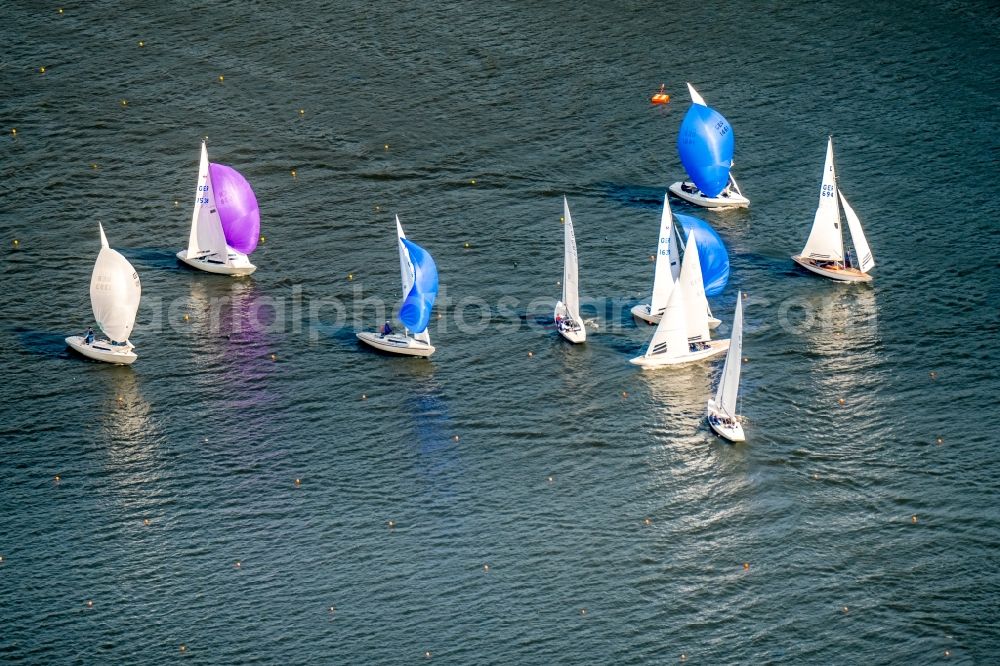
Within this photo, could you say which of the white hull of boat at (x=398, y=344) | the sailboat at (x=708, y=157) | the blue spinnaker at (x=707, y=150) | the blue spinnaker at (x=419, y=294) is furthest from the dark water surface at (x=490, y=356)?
the blue spinnaker at (x=707, y=150)

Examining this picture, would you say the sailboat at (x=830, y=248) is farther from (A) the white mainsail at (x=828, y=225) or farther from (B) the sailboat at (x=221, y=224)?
(B) the sailboat at (x=221, y=224)

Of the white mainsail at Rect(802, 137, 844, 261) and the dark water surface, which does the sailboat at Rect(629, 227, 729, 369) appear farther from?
the white mainsail at Rect(802, 137, 844, 261)

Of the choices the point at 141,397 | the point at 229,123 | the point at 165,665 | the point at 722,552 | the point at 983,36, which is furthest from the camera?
the point at 983,36

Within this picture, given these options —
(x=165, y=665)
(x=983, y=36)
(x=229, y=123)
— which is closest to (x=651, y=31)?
(x=983, y=36)

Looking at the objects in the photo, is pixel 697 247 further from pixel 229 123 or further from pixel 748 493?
pixel 229 123

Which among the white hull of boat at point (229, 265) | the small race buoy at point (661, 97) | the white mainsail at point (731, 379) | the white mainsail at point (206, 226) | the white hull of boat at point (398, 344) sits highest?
the small race buoy at point (661, 97)

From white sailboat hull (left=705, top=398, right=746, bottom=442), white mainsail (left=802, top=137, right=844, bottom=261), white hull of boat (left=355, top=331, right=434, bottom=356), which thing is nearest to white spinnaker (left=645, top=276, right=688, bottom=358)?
white sailboat hull (left=705, top=398, right=746, bottom=442)
